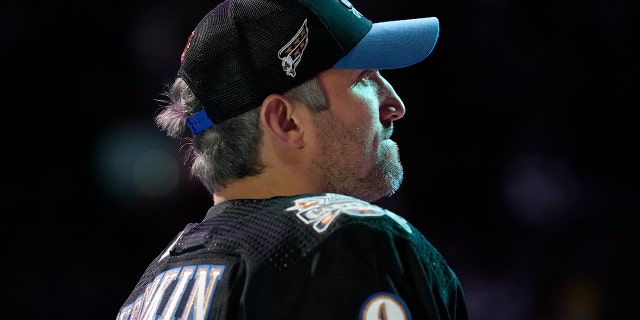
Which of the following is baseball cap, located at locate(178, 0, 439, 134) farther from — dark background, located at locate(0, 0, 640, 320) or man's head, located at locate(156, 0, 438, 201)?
dark background, located at locate(0, 0, 640, 320)

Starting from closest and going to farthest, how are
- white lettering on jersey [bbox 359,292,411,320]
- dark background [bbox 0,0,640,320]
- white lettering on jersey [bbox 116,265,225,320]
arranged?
white lettering on jersey [bbox 359,292,411,320]
white lettering on jersey [bbox 116,265,225,320]
dark background [bbox 0,0,640,320]

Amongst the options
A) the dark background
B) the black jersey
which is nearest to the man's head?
the black jersey

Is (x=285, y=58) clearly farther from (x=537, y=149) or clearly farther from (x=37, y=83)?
(x=537, y=149)

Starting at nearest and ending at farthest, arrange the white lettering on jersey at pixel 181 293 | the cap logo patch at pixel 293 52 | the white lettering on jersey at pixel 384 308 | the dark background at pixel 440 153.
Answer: the white lettering on jersey at pixel 384 308
the white lettering on jersey at pixel 181 293
the cap logo patch at pixel 293 52
the dark background at pixel 440 153

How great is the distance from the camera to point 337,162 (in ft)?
4.27

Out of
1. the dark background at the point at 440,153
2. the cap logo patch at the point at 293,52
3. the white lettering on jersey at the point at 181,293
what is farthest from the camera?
the dark background at the point at 440,153

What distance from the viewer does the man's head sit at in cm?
125

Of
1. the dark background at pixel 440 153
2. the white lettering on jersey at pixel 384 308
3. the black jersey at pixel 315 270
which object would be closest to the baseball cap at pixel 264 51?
the black jersey at pixel 315 270

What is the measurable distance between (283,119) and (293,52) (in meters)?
0.12

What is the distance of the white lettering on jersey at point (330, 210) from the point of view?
3.29 ft

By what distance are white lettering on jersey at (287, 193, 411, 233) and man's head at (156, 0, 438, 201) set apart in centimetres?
19

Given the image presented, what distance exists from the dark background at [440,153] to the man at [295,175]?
2.10 meters

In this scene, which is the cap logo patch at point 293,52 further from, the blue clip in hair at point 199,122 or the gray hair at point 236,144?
the blue clip in hair at point 199,122

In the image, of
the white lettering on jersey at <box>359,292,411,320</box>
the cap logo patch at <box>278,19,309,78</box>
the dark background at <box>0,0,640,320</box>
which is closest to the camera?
the white lettering on jersey at <box>359,292,411,320</box>
